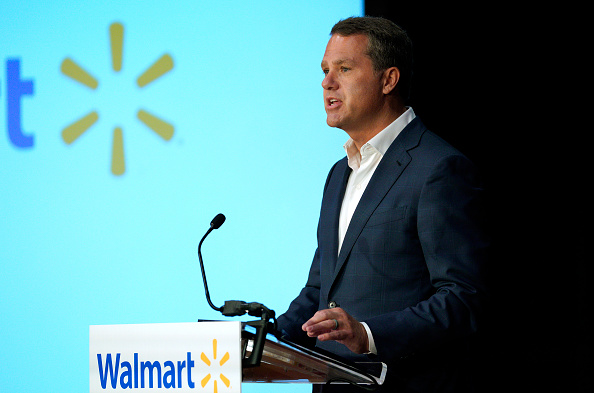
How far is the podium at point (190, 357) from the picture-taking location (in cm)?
131

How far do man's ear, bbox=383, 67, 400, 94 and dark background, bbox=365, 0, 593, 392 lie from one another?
→ 3.01 feet

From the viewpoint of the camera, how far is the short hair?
6.93 feet

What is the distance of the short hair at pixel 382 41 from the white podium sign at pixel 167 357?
1087 millimetres

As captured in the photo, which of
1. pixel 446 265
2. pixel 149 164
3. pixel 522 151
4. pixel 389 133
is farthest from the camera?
pixel 149 164

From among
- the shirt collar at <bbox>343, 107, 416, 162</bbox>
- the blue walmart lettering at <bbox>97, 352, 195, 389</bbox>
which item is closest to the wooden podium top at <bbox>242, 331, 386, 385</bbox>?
the blue walmart lettering at <bbox>97, 352, 195, 389</bbox>

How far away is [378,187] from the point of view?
192 centimetres

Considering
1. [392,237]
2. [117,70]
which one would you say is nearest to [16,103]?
[117,70]

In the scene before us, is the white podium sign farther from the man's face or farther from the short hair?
the short hair

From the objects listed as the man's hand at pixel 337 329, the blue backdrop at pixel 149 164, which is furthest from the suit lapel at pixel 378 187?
the blue backdrop at pixel 149 164

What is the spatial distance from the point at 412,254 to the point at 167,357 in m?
0.74

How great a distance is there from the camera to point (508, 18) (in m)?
3.06

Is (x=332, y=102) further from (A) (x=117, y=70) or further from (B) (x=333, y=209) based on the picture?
(A) (x=117, y=70)

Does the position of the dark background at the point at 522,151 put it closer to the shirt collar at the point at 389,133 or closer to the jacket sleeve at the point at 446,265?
the shirt collar at the point at 389,133

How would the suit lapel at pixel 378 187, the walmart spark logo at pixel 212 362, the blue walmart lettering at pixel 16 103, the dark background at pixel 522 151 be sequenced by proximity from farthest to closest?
the blue walmart lettering at pixel 16 103 → the dark background at pixel 522 151 → the suit lapel at pixel 378 187 → the walmart spark logo at pixel 212 362
